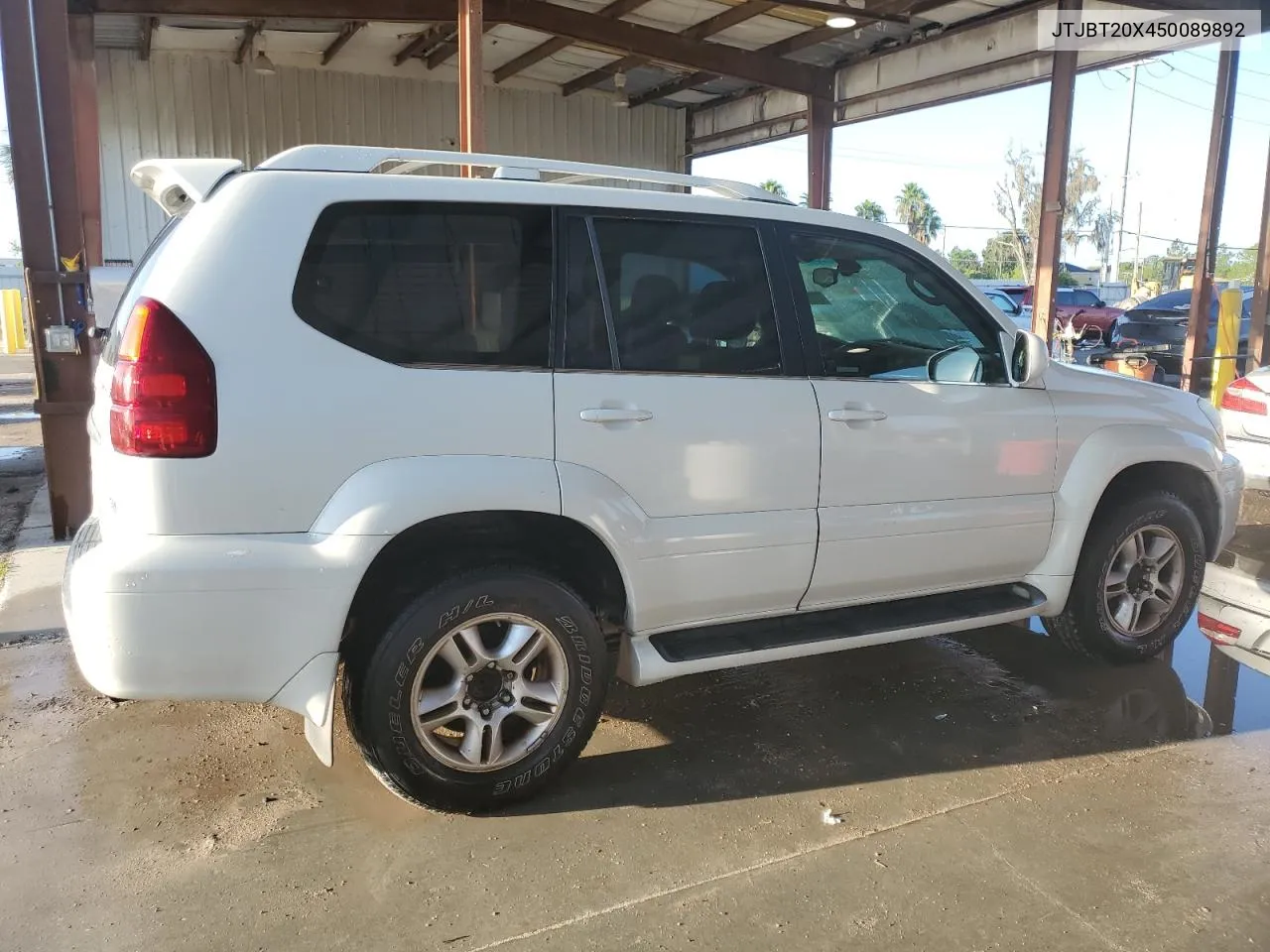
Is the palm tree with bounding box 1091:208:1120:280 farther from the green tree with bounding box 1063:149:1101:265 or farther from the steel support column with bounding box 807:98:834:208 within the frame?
the steel support column with bounding box 807:98:834:208

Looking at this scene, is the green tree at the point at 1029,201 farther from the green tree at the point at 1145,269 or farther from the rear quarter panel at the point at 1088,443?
the rear quarter panel at the point at 1088,443

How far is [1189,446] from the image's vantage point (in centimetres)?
432

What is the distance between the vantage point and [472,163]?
3148mm

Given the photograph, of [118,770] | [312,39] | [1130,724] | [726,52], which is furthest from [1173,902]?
[312,39]

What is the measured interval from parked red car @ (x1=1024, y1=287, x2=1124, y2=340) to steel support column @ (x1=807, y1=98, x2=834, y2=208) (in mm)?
10148

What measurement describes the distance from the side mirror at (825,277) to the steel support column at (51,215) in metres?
4.77

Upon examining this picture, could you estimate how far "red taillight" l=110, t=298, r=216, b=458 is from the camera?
260 centimetres

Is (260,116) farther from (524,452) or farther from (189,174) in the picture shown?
(524,452)

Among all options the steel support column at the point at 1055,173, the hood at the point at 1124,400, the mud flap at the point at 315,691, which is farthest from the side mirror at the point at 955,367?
the steel support column at the point at 1055,173

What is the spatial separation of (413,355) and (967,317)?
2.30 meters

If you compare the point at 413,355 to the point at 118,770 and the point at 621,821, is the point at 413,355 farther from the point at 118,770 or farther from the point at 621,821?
the point at 118,770

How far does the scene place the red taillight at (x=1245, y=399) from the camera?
6465mm

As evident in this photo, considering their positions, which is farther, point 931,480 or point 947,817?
point 931,480

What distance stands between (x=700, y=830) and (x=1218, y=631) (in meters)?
2.47
